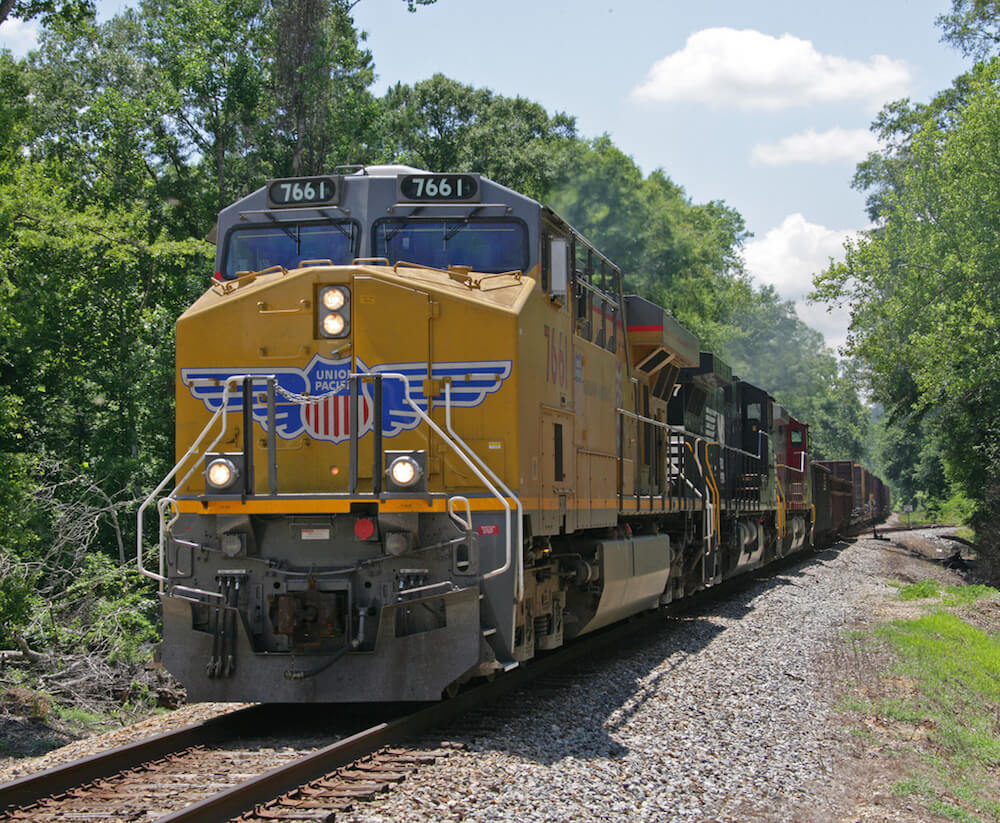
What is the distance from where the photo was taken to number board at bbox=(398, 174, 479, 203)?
748 cm

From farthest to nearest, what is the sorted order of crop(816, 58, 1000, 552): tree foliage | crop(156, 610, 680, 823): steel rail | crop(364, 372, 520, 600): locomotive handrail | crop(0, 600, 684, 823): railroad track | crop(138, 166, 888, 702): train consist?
crop(816, 58, 1000, 552): tree foliage, crop(138, 166, 888, 702): train consist, crop(364, 372, 520, 600): locomotive handrail, crop(0, 600, 684, 823): railroad track, crop(156, 610, 680, 823): steel rail

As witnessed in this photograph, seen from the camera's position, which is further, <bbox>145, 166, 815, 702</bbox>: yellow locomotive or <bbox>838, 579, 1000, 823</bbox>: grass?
<bbox>145, 166, 815, 702</bbox>: yellow locomotive

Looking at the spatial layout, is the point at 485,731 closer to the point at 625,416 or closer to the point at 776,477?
the point at 625,416

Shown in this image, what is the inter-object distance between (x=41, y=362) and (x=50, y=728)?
11.3m

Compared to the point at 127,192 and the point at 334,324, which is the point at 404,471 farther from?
the point at 127,192

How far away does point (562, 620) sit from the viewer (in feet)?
28.0

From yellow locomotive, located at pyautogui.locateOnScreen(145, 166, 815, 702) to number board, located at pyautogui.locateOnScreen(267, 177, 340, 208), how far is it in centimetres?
1

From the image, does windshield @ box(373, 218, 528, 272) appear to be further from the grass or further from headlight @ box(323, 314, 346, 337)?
the grass

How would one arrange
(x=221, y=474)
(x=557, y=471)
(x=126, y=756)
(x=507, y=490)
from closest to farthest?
1. (x=126, y=756)
2. (x=507, y=490)
3. (x=221, y=474)
4. (x=557, y=471)

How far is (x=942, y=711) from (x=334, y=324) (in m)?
5.61

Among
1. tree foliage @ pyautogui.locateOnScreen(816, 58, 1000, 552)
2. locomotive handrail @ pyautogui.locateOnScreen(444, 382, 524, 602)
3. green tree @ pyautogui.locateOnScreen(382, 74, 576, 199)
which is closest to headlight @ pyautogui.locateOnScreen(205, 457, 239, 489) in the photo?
locomotive handrail @ pyautogui.locateOnScreen(444, 382, 524, 602)

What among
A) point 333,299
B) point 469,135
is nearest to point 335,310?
point 333,299

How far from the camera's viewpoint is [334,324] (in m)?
6.96

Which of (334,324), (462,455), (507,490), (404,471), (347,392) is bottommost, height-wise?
(507,490)
